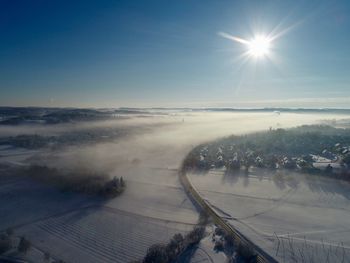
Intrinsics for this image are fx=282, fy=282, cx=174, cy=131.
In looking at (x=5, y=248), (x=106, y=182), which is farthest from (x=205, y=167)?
(x=5, y=248)

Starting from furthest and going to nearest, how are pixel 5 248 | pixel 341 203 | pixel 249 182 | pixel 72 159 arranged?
pixel 72 159
pixel 249 182
pixel 341 203
pixel 5 248

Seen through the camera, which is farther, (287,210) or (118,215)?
(287,210)

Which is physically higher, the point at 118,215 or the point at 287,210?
the point at 287,210

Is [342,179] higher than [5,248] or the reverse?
higher

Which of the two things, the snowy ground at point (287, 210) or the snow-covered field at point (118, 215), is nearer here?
the snowy ground at point (287, 210)

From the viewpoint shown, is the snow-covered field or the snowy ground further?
the snow-covered field

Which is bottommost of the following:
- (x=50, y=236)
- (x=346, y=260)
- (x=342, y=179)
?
(x=50, y=236)

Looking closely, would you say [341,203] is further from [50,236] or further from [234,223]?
[50,236]

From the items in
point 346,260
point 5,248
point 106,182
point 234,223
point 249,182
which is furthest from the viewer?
point 249,182
